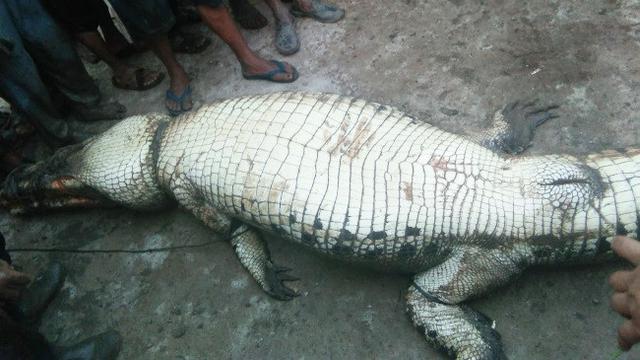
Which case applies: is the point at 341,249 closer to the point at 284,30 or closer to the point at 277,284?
the point at 277,284

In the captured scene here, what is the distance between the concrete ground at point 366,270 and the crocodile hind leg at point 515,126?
9cm

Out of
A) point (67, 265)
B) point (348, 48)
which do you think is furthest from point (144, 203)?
point (348, 48)

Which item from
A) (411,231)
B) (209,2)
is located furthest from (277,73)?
(411,231)

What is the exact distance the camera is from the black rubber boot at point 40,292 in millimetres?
3734

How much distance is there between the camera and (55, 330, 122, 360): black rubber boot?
3.35 metres

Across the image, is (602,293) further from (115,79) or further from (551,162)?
(115,79)

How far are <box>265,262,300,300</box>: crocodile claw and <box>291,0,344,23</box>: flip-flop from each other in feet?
7.87

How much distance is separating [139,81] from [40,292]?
2066mm

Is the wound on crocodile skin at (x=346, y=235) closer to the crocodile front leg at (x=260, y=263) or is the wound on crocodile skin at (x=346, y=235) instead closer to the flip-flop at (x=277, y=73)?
the crocodile front leg at (x=260, y=263)

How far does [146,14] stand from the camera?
4035 mm

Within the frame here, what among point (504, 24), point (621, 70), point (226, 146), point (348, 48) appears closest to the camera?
point (226, 146)

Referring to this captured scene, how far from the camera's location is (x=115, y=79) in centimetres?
496

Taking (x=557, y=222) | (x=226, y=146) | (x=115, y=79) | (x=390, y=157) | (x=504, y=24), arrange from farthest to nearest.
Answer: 1. (x=115, y=79)
2. (x=504, y=24)
3. (x=226, y=146)
4. (x=390, y=157)
5. (x=557, y=222)

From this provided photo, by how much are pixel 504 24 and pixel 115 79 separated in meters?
3.51
